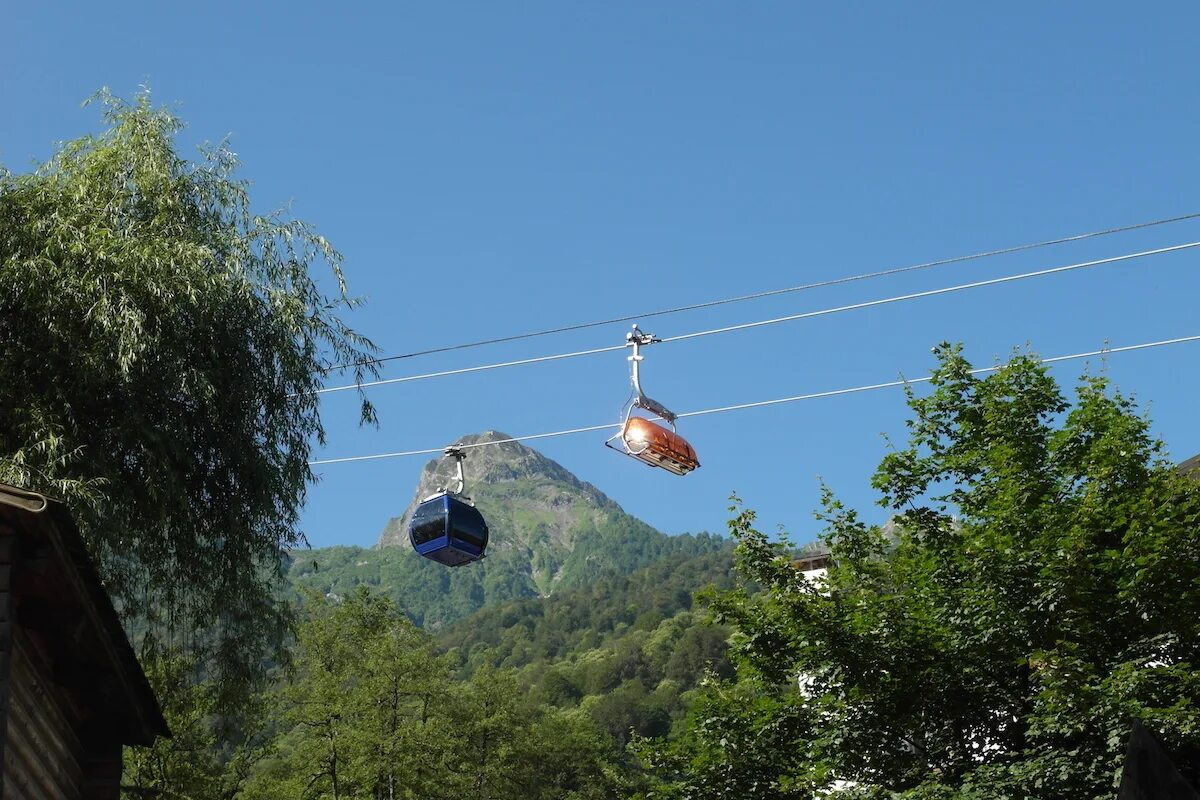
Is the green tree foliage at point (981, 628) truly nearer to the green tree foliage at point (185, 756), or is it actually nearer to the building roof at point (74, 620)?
the building roof at point (74, 620)

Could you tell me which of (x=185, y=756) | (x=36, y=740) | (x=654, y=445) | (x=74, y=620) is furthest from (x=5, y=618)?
(x=185, y=756)

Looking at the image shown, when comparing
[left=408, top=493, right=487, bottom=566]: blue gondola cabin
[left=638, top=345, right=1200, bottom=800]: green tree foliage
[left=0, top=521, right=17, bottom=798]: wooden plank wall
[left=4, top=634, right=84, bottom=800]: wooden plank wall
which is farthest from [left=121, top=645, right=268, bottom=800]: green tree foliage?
[left=0, top=521, right=17, bottom=798]: wooden plank wall

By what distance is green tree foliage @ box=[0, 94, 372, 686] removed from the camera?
46.3ft

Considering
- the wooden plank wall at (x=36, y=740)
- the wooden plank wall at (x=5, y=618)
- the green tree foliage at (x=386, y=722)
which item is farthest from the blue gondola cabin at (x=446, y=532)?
the green tree foliage at (x=386, y=722)

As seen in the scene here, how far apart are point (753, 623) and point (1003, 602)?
11.9ft

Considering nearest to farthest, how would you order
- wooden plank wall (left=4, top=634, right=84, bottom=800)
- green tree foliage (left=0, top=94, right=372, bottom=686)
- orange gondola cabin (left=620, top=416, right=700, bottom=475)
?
wooden plank wall (left=4, top=634, right=84, bottom=800), green tree foliage (left=0, top=94, right=372, bottom=686), orange gondola cabin (left=620, top=416, right=700, bottom=475)

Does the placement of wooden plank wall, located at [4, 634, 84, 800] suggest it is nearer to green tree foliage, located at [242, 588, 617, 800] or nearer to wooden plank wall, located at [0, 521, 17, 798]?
wooden plank wall, located at [0, 521, 17, 798]

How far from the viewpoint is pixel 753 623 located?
19.2 metres

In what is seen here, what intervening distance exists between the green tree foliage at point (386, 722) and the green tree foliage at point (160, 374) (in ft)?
67.9

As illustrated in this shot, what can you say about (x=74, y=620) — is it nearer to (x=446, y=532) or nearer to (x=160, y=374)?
(x=160, y=374)

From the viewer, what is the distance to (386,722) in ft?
123

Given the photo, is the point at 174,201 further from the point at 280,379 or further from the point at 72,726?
the point at 72,726

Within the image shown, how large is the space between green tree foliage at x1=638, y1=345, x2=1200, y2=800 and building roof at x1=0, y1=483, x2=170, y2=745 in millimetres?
9304

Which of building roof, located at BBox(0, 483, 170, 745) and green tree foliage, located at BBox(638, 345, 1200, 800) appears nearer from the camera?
building roof, located at BBox(0, 483, 170, 745)
